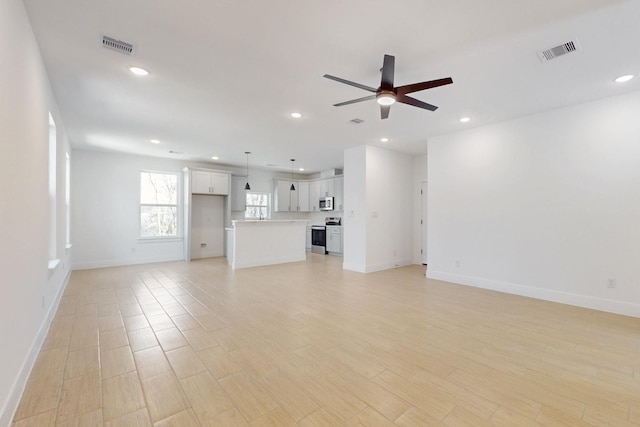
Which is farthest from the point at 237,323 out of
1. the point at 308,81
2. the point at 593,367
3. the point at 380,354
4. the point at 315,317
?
the point at 593,367

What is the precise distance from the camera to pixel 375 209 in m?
6.07

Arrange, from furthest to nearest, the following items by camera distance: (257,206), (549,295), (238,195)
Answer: (257,206) → (238,195) → (549,295)

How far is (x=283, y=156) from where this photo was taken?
23.4ft

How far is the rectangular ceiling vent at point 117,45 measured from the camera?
95.0 inches

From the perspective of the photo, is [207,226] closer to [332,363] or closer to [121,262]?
[121,262]

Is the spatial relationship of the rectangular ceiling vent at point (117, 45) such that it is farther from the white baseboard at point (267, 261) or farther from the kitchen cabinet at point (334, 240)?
the kitchen cabinet at point (334, 240)

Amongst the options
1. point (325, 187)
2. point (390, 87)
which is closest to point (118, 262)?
point (325, 187)

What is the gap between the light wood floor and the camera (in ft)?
5.57

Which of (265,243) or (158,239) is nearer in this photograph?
(265,243)

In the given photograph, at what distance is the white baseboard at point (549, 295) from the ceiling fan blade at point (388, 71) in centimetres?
378

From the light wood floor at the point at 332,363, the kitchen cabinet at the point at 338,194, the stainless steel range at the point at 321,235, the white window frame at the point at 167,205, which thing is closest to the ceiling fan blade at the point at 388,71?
the light wood floor at the point at 332,363

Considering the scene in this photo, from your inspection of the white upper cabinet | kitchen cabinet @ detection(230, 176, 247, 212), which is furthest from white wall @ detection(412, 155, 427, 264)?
kitchen cabinet @ detection(230, 176, 247, 212)

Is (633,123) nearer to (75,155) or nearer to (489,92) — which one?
(489,92)

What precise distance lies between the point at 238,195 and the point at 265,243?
2.39 metres
